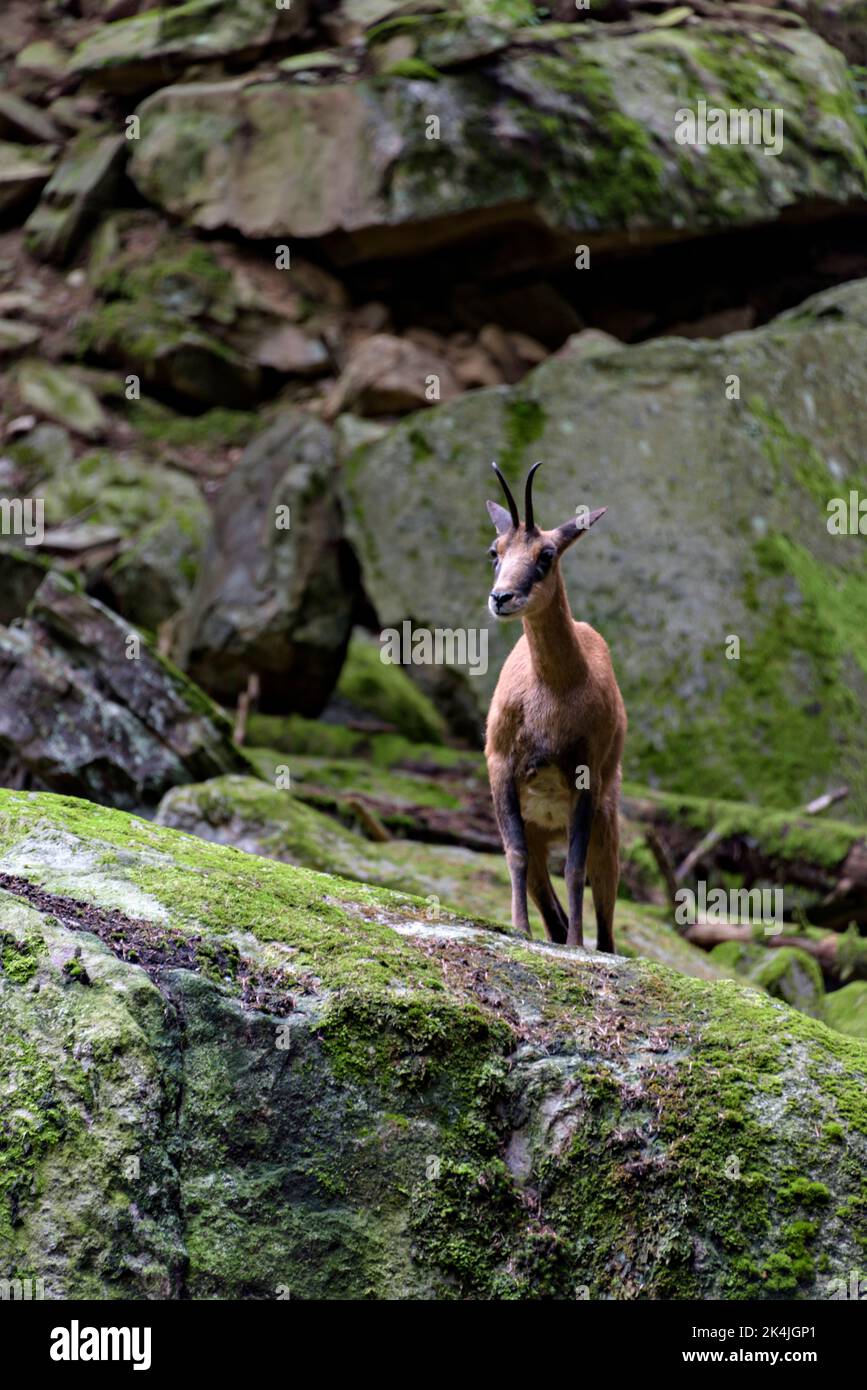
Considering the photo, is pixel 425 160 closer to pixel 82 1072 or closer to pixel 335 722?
pixel 335 722

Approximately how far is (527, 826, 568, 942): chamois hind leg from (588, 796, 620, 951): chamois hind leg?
183mm

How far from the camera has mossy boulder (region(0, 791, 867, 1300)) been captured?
3.53 metres

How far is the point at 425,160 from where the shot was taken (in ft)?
51.7

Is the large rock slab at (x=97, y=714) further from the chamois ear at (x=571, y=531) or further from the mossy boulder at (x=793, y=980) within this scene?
the chamois ear at (x=571, y=531)

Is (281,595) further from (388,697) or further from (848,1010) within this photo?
(848,1010)

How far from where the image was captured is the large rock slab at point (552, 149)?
15625 millimetres

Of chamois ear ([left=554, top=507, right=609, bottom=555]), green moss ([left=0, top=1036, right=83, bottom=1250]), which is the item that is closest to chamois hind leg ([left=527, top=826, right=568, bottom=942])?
chamois ear ([left=554, top=507, right=609, bottom=555])

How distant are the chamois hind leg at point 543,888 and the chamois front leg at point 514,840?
0.31m

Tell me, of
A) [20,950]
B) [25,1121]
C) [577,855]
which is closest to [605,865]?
[577,855]

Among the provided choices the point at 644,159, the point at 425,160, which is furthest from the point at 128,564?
the point at 644,159

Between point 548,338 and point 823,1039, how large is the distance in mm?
13790

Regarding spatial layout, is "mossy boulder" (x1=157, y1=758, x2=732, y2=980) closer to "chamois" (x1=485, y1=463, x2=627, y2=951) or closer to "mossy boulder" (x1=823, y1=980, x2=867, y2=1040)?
"mossy boulder" (x1=823, y1=980, x2=867, y2=1040)

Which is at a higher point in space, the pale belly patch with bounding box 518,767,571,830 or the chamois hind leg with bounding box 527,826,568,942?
the pale belly patch with bounding box 518,767,571,830

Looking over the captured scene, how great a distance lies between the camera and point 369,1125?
382cm
